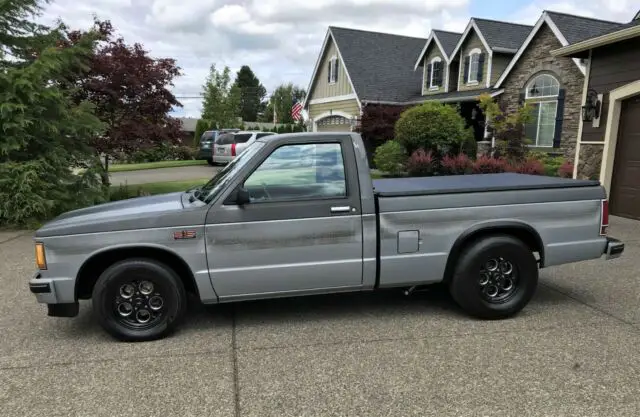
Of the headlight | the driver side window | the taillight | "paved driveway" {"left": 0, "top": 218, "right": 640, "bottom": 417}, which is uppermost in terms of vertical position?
the driver side window

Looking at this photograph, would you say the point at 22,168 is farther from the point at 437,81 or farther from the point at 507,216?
the point at 437,81

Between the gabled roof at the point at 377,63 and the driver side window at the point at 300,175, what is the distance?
67.0 feet

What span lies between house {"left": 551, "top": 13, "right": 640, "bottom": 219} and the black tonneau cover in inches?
216

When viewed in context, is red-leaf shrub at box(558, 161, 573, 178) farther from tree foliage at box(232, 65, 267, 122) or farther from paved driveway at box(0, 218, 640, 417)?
tree foliage at box(232, 65, 267, 122)

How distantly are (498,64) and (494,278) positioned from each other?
18598 millimetres

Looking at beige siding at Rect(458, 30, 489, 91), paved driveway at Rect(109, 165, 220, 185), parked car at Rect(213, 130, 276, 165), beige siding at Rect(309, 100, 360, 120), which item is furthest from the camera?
beige siding at Rect(309, 100, 360, 120)

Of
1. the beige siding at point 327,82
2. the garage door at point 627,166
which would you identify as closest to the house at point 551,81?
the garage door at point 627,166

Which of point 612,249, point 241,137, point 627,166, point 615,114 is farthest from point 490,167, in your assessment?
point 241,137

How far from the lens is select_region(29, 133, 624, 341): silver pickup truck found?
398cm

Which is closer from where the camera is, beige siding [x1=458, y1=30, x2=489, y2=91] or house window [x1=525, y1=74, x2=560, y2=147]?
house window [x1=525, y1=74, x2=560, y2=147]

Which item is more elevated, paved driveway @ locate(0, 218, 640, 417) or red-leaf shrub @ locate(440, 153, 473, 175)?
red-leaf shrub @ locate(440, 153, 473, 175)

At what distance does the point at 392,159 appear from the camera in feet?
57.3

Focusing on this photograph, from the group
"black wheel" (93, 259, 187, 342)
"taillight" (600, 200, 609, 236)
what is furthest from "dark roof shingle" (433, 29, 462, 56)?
"black wheel" (93, 259, 187, 342)

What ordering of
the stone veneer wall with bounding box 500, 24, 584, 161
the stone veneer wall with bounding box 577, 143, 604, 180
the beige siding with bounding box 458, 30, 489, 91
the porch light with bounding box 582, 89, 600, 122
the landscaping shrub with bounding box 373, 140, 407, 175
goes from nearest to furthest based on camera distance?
the porch light with bounding box 582, 89, 600, 122, the stone veneer wall with bounding box 577, 143, 604, 180, the stone veneer wall with bounding box 500, 24, 584, 161, the landscaping shrub with bounding box 373, 140, 407, 175, the beige siding with bounding box 458, 30, 489, 91
